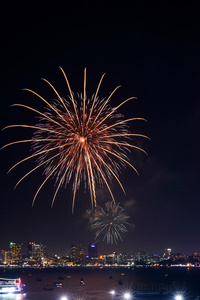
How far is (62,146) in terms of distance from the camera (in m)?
37.2

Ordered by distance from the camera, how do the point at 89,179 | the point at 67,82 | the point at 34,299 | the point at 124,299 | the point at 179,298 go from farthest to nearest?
the point at 34,299 → the point at 124,299 → the point at 179,298 → the point at 89,179 → the point at 67,82

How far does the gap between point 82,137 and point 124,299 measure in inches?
1537

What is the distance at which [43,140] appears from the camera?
122ft

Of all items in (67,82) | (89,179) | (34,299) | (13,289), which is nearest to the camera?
(67,82)

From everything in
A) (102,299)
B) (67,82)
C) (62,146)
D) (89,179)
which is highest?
(67,82)

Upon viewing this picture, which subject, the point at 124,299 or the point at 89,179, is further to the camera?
the point at 124,299

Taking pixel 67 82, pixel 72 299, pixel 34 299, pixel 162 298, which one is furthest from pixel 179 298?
pixel 67 82

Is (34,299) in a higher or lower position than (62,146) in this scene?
lower

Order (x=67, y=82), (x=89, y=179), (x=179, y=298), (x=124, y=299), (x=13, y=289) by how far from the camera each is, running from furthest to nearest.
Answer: (x=13, y=289)
(x=124, y=299)
(x=179, y=298)
(x=89, y=179)
(x=67, y=82)

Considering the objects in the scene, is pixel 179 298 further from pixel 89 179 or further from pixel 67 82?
pixel 67 82

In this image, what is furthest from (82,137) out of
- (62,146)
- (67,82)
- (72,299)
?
(72,299)

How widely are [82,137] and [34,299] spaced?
4958 cm

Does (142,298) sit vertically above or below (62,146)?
below

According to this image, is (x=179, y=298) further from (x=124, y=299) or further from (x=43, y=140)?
(x=43, y=140)
